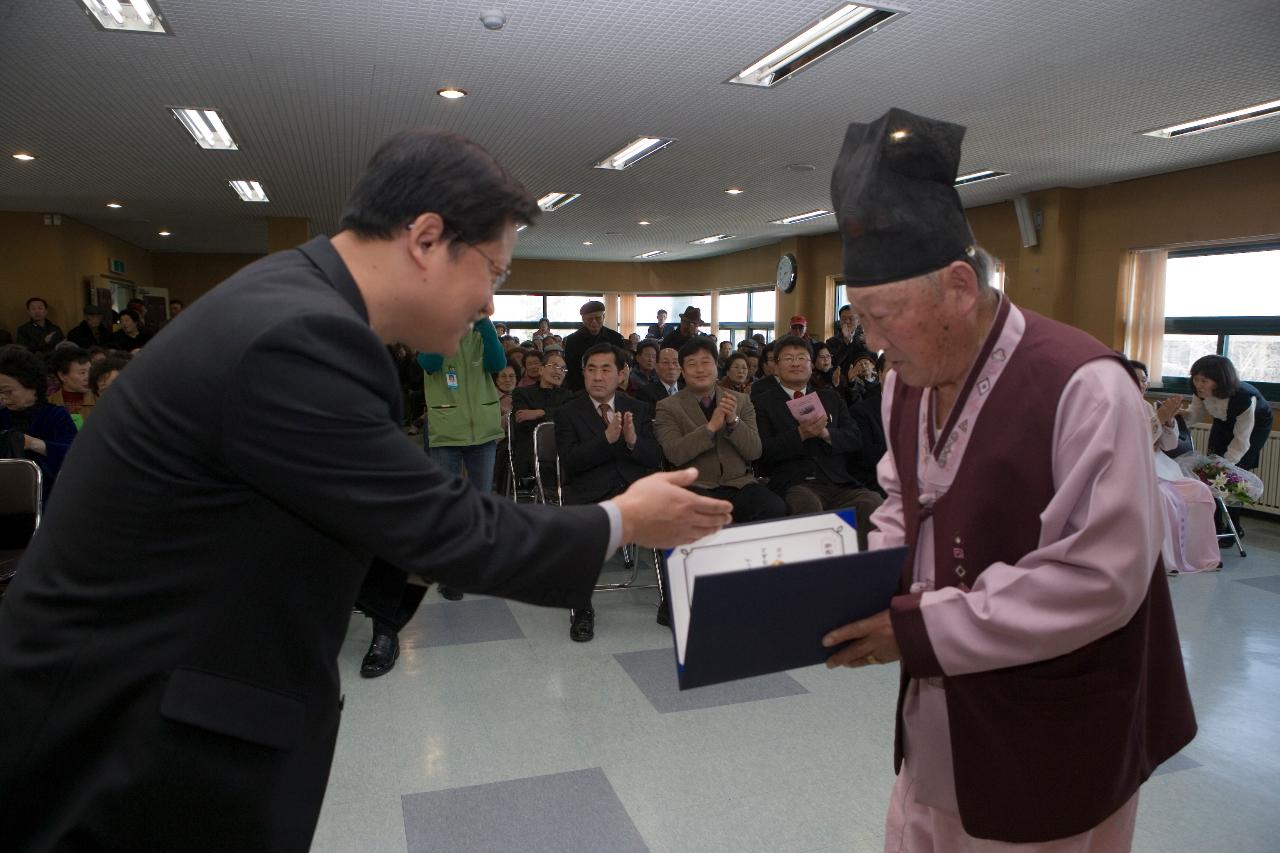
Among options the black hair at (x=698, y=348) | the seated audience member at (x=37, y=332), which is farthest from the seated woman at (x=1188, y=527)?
the seated audience member at (x=37, y=332)

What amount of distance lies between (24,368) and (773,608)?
3.74 metres

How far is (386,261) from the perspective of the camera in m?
0.97

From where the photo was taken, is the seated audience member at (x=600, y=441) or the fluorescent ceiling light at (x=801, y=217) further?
the fluorescent ceiling light at (x=801, y=217)

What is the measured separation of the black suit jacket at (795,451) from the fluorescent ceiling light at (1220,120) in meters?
3.90

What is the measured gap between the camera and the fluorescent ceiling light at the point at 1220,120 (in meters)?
5.61

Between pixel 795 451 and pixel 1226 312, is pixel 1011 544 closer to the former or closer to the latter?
pixel 795 451

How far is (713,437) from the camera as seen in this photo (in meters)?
4.17

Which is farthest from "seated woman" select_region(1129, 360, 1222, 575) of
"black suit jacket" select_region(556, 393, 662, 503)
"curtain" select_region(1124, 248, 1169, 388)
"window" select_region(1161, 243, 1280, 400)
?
"curtain" select_region(1124, 248, 1169, 388)

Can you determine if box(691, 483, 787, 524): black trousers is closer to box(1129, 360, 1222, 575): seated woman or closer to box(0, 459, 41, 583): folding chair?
box(1129, 360, 1222, 575): seated woman

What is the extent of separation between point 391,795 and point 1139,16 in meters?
4.75

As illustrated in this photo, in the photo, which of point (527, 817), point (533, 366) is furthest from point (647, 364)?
point (527, 817)

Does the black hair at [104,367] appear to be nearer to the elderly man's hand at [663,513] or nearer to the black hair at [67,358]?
the black hair at [67,358]

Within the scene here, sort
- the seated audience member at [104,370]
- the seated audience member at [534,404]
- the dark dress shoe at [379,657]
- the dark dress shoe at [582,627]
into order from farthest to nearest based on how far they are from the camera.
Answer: the seated audience member at [534,404]
the seated audience member at [104,370]
the dark dress shoe at [582,627]
the dark dress shoe at [379,657]

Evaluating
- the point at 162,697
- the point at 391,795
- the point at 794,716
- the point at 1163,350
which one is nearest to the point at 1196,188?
the point at 1163,350
